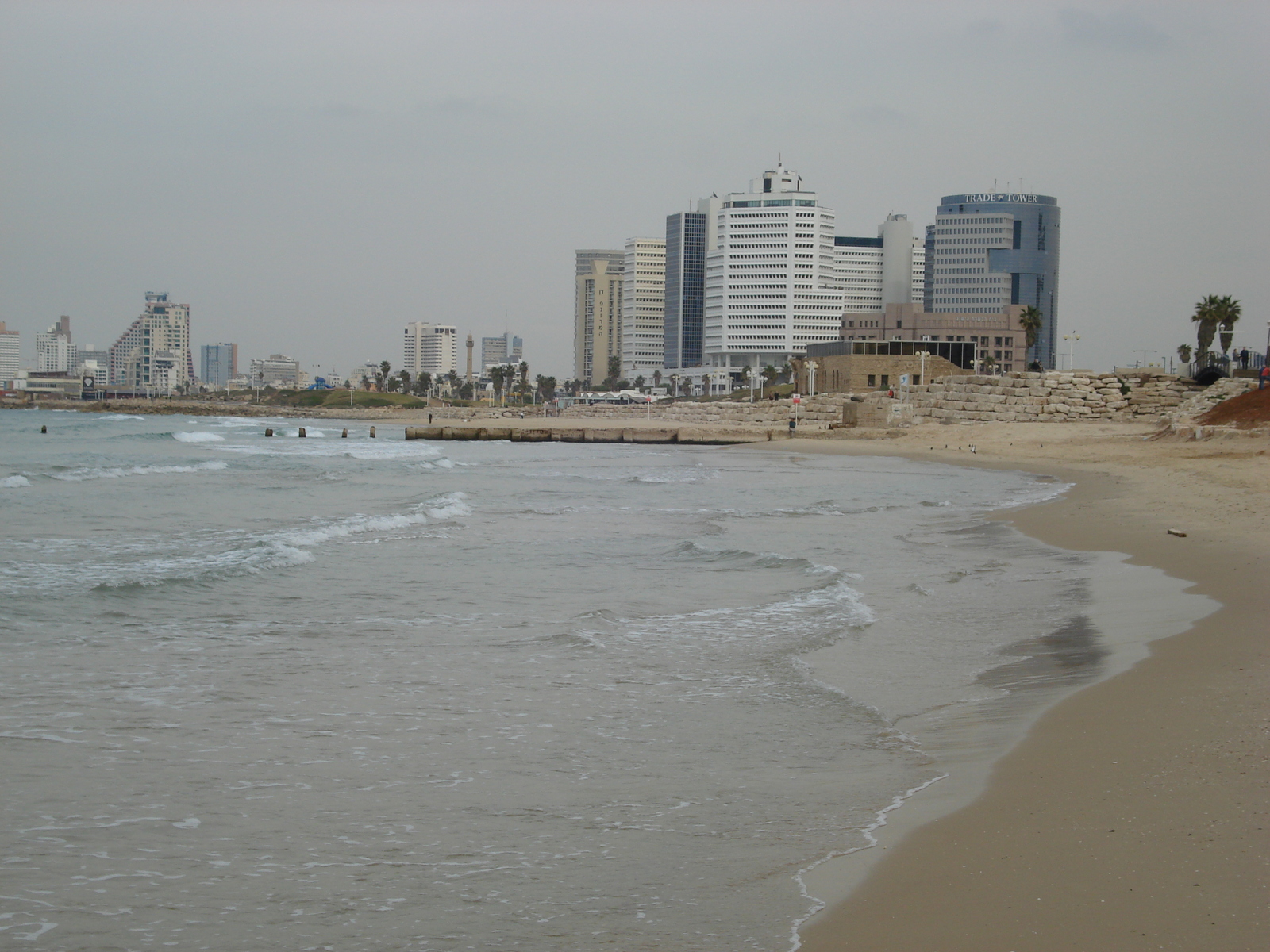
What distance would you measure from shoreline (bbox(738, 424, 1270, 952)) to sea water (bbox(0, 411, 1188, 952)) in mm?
432

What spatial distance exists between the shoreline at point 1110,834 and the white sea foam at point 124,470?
32937 mm

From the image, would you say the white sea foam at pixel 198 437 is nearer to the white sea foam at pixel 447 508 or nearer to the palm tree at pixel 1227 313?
the white sea foam at pixel 447 508

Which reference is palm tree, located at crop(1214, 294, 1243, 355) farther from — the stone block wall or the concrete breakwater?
the concrete breakwater

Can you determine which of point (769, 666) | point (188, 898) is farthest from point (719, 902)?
point (769, 666)

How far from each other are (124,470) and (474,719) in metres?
34.5

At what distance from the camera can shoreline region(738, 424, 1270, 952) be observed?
12.8ft

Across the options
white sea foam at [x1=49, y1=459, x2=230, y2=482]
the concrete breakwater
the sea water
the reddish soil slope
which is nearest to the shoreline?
the sea water

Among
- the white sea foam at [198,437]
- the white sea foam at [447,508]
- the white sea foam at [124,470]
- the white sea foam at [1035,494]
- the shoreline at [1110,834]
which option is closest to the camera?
the shoreline at [1110,834]

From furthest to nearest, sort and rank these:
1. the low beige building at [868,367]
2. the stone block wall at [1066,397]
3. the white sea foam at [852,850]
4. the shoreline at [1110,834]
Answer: the low beige building at [868,367] → the stone block wall at [1066,397] → the white sea foam at [852,850] → the shoreline at [1110,834]

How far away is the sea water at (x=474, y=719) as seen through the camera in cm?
454

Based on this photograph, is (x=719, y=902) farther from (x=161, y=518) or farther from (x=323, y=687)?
(x=161, y=518)

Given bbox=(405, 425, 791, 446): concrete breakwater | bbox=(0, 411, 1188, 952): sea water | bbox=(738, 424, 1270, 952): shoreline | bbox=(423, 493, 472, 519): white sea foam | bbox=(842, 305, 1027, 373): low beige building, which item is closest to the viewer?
bbox=(738, 424, 1270, 952): shoreline

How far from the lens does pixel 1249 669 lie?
7484 millimetres

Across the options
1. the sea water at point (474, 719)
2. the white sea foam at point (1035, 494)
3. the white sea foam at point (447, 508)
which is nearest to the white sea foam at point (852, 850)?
the sea water at point (474, 719)
